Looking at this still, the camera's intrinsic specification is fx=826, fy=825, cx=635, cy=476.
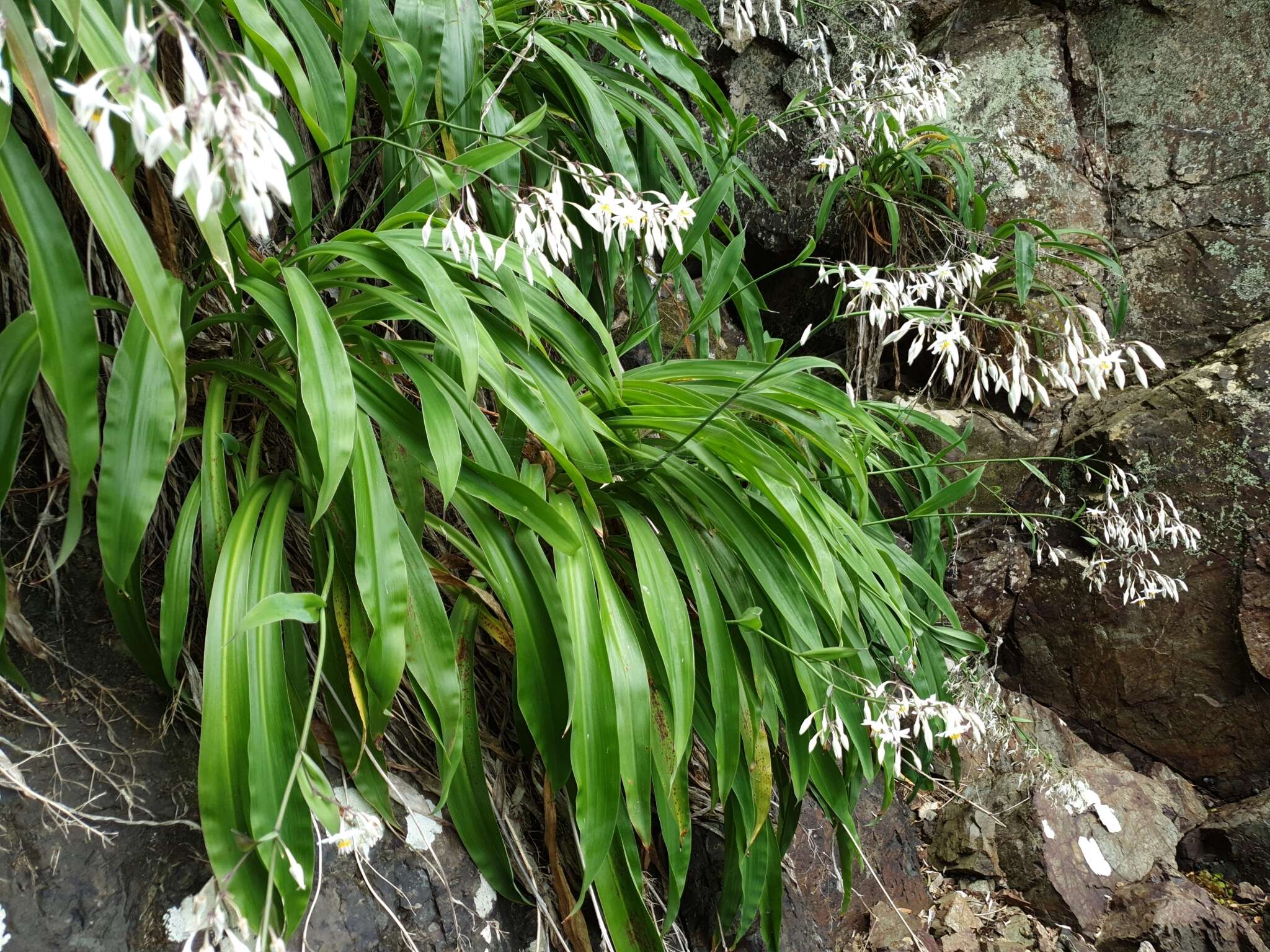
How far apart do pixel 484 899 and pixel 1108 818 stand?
160cm

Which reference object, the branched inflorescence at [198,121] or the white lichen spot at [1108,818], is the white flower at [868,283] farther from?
the white lichen spot at [1108,818]

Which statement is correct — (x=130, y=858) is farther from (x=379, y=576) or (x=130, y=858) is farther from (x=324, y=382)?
(x=324, y=382)

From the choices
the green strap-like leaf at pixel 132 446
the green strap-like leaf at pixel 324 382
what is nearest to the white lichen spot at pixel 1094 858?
the green strap-like leaf at pixel 324 382

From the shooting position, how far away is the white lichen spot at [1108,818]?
1986 millimetres

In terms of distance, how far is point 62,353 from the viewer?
30.0 inches

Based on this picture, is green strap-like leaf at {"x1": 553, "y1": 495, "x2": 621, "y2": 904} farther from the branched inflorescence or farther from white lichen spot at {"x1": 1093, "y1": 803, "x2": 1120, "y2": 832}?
white lichen spot at {"x1": 1093, "y1": 803, "x2": 1120, "y2": 832}

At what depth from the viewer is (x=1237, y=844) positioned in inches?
80.9

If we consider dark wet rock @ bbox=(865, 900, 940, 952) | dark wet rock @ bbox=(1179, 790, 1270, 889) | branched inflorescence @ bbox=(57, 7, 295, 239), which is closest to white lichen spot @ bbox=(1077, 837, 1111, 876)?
dark wet rock @ bbox=(1179, 790, 1270, 889)

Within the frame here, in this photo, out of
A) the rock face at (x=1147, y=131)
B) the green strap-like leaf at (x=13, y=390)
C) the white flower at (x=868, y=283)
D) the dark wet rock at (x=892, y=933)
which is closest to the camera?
the green strap-like leaf at (x=13, y=390)

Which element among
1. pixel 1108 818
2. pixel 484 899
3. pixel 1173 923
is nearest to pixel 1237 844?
pixel 1108 818

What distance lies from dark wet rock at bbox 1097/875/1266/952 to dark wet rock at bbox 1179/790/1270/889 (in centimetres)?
30

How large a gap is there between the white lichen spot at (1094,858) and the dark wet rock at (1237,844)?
31 centimetres

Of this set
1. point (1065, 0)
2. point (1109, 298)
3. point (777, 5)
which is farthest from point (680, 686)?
point (1065, 0)

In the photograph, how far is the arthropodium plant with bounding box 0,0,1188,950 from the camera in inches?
30.4
